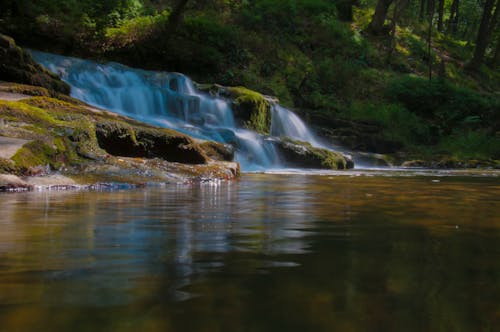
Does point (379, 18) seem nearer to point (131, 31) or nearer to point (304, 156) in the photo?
point (131, 31)

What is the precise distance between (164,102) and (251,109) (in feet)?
9.54

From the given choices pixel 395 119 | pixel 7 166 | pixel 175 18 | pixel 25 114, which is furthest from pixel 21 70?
pixel 395 119

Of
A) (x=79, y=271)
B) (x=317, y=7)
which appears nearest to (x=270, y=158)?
(x=79, y=271)

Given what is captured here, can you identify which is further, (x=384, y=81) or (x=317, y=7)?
(x=317, y=7)

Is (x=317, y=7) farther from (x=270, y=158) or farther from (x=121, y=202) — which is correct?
(x=121, y=202)

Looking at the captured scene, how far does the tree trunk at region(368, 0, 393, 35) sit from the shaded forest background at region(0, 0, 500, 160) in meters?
0.06

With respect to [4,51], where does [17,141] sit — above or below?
below

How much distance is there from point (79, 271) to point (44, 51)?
2089 centimetres

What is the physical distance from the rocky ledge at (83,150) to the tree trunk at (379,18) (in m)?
25.4

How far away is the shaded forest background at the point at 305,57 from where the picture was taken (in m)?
22.8

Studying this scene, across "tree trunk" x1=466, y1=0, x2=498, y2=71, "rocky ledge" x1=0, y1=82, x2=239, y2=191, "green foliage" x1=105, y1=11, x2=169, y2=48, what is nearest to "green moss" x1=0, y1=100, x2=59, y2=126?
"rocky ledge" x1=0, y1=82, x2=239, y2=191

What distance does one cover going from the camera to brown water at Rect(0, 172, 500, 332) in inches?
75.8

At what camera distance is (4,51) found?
44.8 ft

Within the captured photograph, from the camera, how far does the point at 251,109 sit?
19.2m
